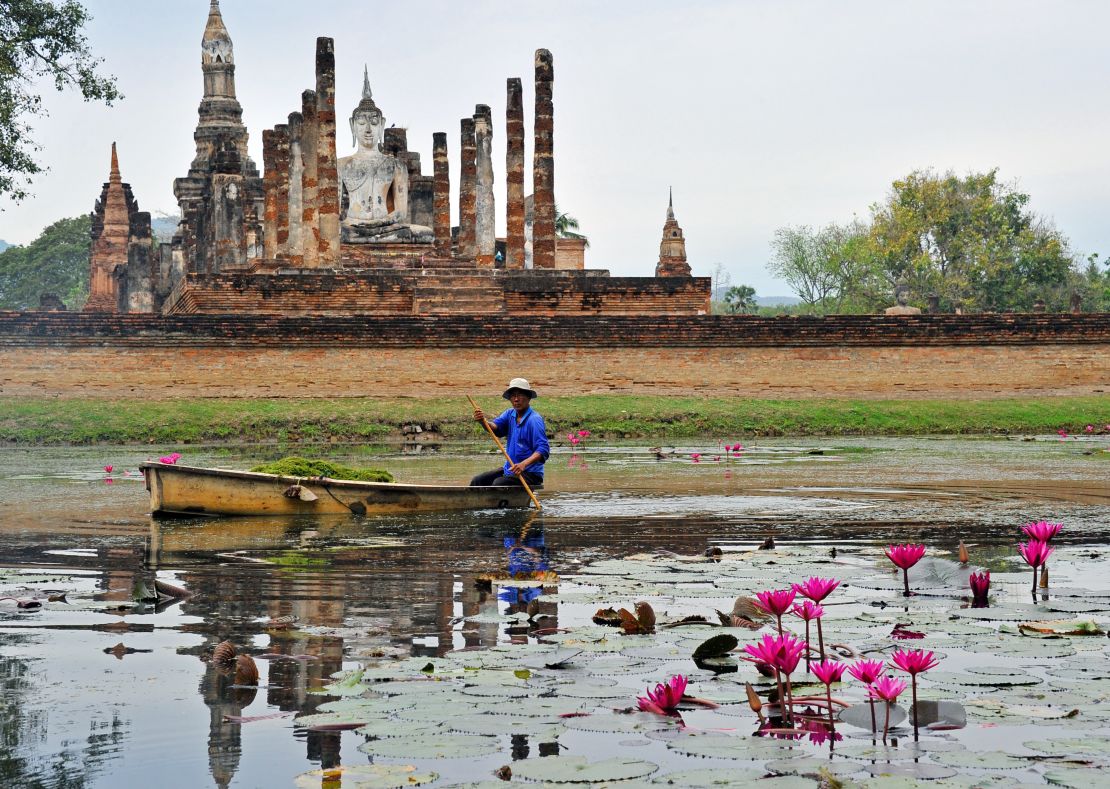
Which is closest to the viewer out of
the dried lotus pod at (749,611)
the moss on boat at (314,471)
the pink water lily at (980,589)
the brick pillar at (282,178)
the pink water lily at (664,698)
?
the pink water lily at (664,698)

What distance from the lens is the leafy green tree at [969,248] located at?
196 ft

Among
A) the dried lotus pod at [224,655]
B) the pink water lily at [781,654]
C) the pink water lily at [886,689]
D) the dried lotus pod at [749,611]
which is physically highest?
the pink water lily at [781,654]

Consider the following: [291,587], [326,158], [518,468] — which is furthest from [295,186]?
[291,587]

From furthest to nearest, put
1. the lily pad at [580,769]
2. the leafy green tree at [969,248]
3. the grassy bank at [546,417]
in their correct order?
the leafy green tree at [969,248], the grassy bank at [546,417], the lily pad at [580,769]

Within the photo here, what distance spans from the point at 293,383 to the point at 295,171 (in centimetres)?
1114

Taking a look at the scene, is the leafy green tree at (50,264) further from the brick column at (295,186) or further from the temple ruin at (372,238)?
the brick column at (295,186)

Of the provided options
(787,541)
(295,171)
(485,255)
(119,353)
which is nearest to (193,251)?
(295,171)

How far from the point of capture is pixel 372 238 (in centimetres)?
4106

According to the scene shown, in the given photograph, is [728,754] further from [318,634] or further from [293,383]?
[293,383]

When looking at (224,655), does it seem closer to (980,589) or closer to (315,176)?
(980,589)

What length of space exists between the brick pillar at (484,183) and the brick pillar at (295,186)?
12.6ft

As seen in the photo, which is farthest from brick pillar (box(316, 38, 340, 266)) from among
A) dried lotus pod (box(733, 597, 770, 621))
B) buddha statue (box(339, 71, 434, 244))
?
dried lotus pod (box(733, 597, 770, 621))

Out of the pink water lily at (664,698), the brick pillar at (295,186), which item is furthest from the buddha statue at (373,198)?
the pink water lily at (664,698)

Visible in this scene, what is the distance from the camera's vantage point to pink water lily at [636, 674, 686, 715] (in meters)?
4.65
